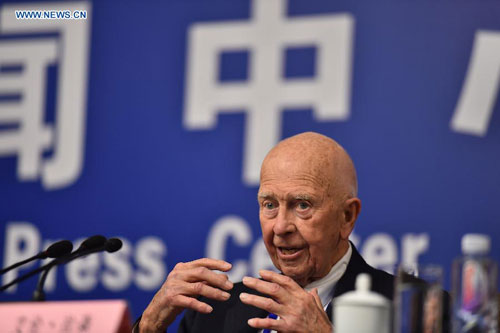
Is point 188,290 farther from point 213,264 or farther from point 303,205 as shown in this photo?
point 303,205

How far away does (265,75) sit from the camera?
150 inches

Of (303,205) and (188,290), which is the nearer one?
(188,290)

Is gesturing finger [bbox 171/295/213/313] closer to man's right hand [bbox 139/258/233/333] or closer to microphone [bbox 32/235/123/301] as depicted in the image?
man's right hand [bbox 139/258/233/333]

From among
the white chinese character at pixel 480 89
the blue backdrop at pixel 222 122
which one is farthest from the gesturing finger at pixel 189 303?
the white chinese character at pixel 480 89

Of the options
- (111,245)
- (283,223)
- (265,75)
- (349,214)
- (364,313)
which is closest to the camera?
(364,313)

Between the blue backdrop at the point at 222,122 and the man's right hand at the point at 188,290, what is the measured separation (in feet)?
4.01

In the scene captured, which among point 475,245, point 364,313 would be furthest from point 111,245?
point 475,245

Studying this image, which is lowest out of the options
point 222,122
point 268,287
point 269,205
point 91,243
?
point 268,287

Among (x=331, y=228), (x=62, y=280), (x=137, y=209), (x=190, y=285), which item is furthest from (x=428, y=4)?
(x=62, y=280)

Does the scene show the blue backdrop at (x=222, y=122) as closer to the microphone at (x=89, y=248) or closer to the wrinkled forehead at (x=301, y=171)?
the wrinkled forehead at (x=301, y=171)

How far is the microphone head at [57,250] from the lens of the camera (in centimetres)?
220

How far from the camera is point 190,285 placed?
2.39 metres

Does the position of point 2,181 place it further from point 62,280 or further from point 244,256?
point 244,256

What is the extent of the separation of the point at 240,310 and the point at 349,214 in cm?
50
